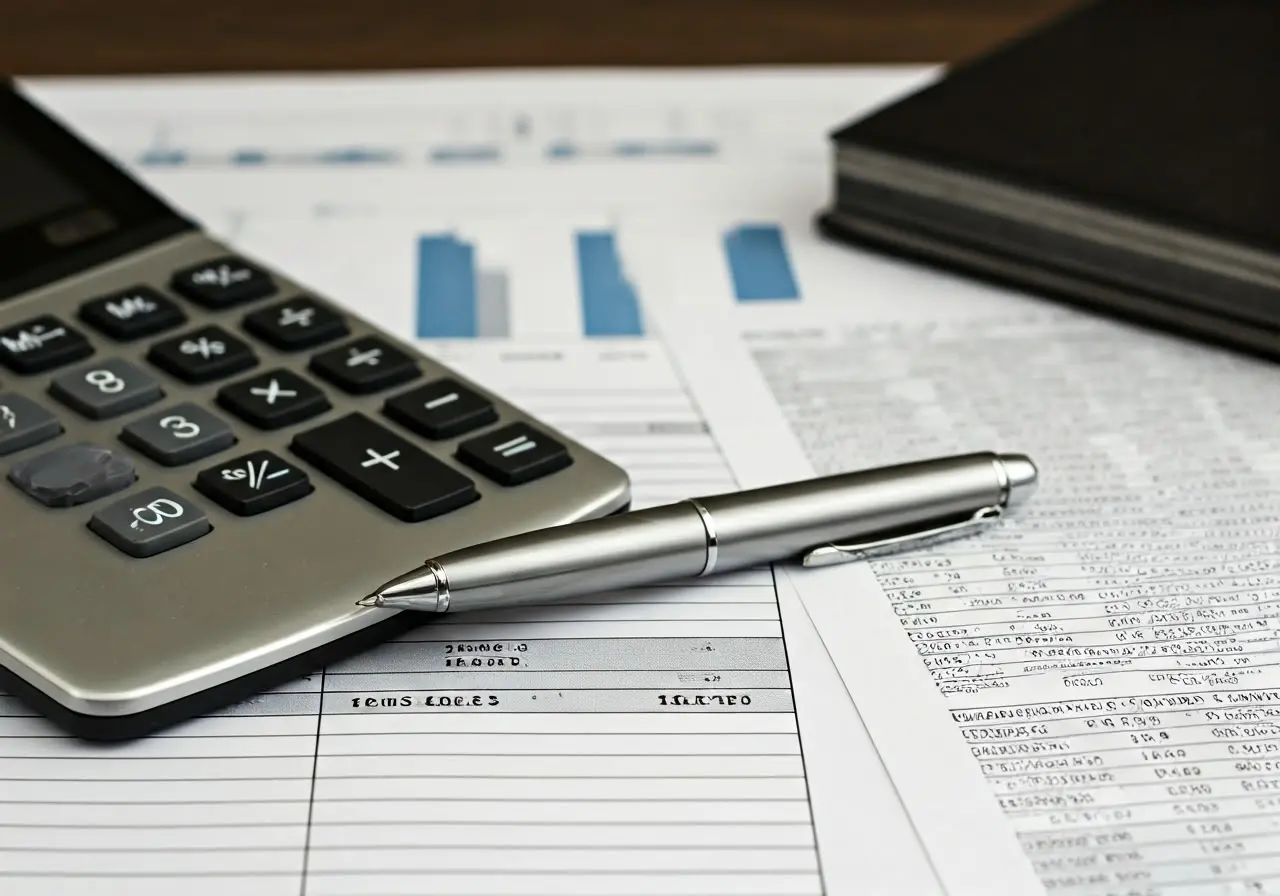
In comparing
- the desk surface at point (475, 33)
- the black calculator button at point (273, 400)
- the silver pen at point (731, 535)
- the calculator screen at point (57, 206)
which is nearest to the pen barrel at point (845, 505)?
the silver pen at point (731, 535)

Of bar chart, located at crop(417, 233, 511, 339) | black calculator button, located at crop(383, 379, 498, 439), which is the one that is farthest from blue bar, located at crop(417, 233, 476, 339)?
black calculator button, located at crop(383, 379, 498, 439)

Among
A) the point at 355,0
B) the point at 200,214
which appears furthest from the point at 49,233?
the point at 355,0

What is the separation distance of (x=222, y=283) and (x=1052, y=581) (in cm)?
24

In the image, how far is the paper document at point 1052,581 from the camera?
1.02 ft

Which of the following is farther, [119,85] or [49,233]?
[119,85]

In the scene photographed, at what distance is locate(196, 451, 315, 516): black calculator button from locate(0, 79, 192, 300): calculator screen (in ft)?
0.39

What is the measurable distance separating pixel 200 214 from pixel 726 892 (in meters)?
0.39

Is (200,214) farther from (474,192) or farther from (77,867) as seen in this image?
(77,867)

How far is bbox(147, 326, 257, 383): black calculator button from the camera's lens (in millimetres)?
418

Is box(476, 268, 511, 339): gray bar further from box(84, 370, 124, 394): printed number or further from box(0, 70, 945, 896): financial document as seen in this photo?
box(84, 370, 124, 394): printed number

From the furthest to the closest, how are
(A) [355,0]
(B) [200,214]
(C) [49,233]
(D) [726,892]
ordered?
(A) [355,0] → (B) [200,214] → (C) [49,233] → (D) [726,892]

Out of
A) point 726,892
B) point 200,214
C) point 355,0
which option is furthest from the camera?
point 355,0

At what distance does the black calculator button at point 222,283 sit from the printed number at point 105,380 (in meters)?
0.05

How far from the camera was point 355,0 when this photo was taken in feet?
2.54
